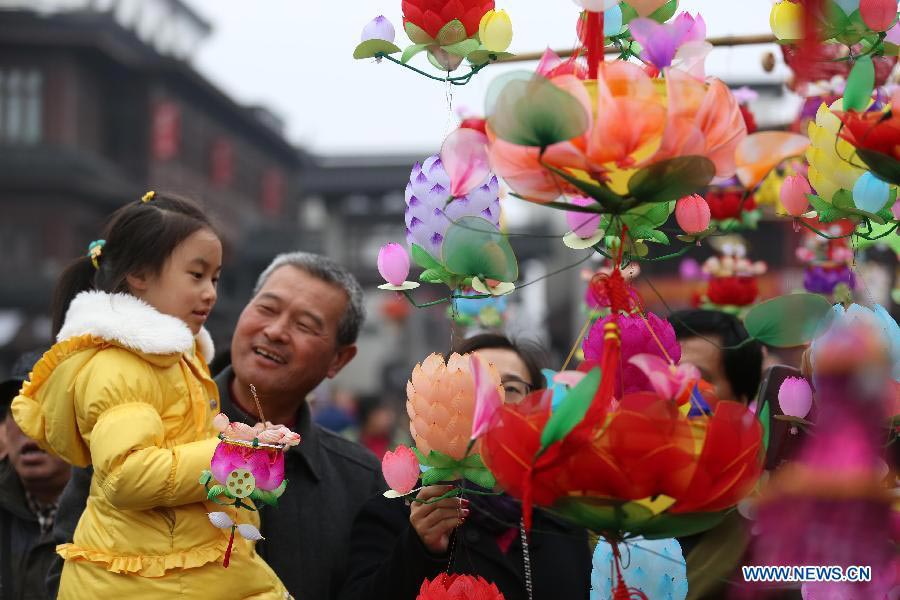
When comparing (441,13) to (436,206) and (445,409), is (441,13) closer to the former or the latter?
(436,206)

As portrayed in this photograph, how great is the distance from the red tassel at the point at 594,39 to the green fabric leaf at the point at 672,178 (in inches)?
7.8

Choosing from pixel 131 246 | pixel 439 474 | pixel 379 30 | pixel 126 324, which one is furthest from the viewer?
pixel 131 246

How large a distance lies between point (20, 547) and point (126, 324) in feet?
3.49

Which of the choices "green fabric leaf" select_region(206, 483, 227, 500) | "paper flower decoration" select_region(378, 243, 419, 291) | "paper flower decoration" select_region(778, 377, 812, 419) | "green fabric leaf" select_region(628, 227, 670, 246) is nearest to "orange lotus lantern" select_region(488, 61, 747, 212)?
"green fabric leaf" select_region(628, 227, 670, 246)

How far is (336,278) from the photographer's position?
2648 millimetres

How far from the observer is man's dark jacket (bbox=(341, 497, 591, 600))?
6.49ft

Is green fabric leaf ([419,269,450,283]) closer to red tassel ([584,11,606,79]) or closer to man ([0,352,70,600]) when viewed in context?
red tassel ([584,11,606,79])

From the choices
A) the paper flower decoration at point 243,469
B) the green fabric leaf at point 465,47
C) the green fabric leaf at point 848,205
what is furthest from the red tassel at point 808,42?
the paper flower decoration at point 243,469

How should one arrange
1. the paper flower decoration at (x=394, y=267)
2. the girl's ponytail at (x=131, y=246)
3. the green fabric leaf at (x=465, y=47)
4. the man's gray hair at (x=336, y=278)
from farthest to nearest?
the man's gray hair at (x=336, y=278) → the girl's ponytail at (x=131, y=246) → the paper flower decoration at (x=394, y=267) → the green fabric leaf at (x=465, y=47)

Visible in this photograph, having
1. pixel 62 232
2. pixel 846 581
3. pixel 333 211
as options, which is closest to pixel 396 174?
pixel 333 211

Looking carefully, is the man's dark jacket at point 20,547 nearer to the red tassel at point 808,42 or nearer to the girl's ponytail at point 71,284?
the girl's ponytail at point 71,284

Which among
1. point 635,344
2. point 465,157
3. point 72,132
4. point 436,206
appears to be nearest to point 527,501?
point 635,344

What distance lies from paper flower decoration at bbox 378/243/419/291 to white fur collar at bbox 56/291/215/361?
1.50 feet

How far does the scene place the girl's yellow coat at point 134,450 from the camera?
192 centimetres
